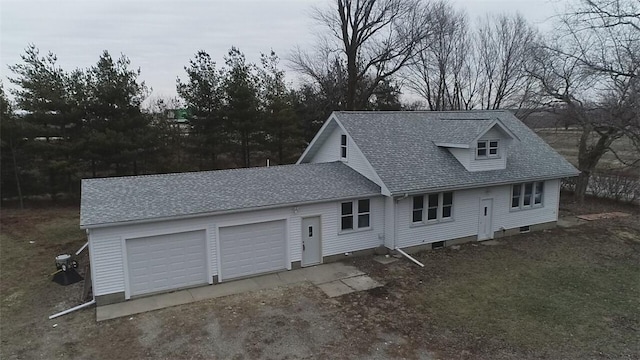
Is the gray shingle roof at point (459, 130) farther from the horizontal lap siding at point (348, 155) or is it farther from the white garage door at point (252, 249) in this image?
the white garage door at point (252, 249)

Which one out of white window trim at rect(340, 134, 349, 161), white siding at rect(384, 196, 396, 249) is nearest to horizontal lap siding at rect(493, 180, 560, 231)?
white siding at rect(384, 196, 396, 249)

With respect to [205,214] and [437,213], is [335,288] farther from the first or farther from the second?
[437,213]

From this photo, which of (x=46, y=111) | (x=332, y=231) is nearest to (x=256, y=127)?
(x=46, y=111)

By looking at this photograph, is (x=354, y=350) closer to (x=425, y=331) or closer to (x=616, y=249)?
(x=425, y=331)

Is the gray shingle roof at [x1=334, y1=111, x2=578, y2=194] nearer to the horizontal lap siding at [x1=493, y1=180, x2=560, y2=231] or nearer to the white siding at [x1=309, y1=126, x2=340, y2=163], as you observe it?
the horizontal lap siding at [x1=493, y1=180, x2=560, y2=231]

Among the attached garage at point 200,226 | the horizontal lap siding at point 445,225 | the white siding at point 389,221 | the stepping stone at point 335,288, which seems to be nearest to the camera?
the attached garage at point 200,226

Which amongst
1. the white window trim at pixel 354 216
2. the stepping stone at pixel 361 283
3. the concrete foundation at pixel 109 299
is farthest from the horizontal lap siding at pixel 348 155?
the concrete foundation at pixel 109 299
